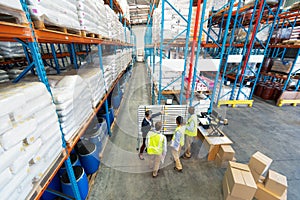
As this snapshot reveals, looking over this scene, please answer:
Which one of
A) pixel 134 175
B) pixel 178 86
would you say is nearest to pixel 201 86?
pixel 178 86

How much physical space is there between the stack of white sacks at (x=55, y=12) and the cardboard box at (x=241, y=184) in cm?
383

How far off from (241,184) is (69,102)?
10.6 ft

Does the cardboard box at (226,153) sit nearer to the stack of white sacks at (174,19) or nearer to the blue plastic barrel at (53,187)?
the blue plastic barrel at (53,187)

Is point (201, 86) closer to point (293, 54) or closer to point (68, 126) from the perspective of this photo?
point (68, 126)

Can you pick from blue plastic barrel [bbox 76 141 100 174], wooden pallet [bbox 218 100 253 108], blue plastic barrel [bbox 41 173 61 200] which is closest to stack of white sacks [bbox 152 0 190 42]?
blue plastic barrel [bbox 76 141 100 174]

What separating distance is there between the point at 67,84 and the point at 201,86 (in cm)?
497

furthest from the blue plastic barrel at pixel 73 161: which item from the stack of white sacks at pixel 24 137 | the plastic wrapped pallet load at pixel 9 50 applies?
the plastic wrapped pallet load at pixel 9 50

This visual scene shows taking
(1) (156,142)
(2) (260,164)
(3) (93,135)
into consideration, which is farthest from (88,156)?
(2) (260,164)

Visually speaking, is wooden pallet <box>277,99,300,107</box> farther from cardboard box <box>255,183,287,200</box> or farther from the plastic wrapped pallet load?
the plastic wrapped pallet load

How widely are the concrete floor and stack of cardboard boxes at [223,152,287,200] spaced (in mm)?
434

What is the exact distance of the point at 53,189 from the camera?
232 centimetres

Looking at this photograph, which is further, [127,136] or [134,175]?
[127,136]

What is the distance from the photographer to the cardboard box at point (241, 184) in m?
2.34

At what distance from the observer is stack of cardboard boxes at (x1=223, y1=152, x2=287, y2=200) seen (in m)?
2.38
